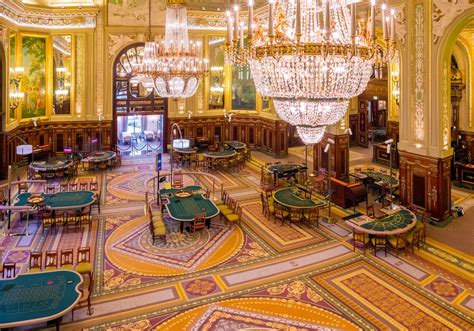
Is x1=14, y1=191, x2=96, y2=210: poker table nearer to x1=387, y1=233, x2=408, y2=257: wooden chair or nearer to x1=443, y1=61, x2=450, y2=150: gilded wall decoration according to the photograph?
x1=387, y1=233, x2=408, y2=257: wooden chair

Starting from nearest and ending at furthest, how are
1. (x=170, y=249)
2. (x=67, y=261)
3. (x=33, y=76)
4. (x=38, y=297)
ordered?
1. (x=38, y=297)
2. (x=67, y=261)
3. (x=170, y=249)
4. (x=33, y=76)

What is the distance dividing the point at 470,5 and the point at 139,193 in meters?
12.2

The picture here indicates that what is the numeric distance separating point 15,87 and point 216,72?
10.5 metres

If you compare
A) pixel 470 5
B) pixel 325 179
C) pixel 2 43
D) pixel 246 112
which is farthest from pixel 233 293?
pixel 246 112

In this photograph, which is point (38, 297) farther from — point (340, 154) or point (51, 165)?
point (340, 154)

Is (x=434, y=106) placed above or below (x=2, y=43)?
below

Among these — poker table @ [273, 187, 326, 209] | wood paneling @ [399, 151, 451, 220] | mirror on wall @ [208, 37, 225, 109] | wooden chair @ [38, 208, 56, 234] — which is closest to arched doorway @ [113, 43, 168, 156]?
mirror on wall @ [208, 37, 225, 109]

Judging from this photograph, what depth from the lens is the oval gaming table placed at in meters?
11.4

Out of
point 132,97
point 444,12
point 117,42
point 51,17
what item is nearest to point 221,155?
point 132,97

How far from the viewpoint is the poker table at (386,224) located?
9.92m

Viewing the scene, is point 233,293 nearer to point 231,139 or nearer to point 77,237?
point 77,237

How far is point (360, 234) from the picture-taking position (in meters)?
10.4

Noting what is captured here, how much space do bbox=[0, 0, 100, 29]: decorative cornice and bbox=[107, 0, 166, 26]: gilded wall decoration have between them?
32.8 inches

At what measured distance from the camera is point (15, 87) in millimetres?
18250
